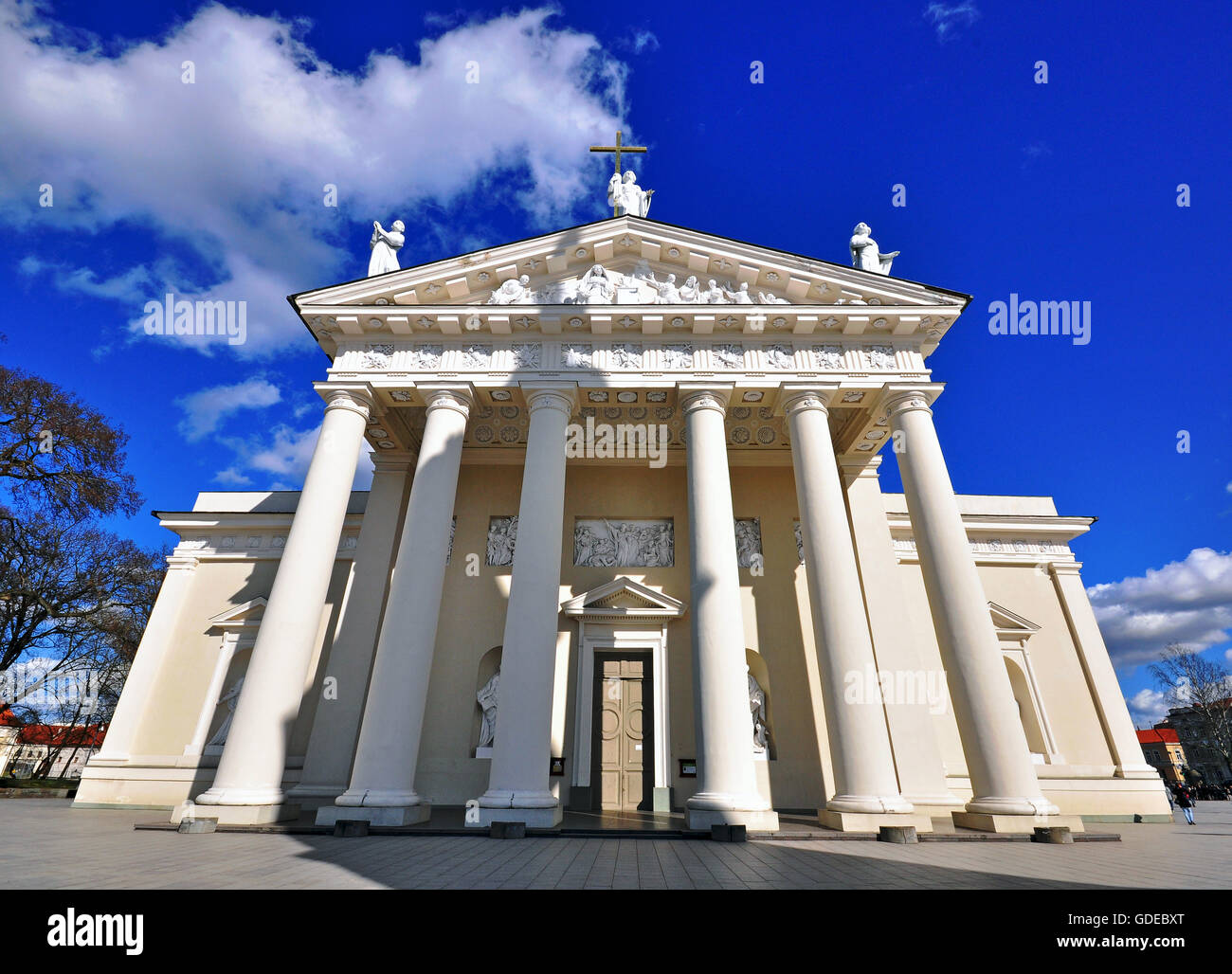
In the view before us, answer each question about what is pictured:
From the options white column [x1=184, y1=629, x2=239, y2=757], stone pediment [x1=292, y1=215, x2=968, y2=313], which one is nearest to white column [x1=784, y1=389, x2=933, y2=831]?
stone pediment [x1=292, y1=215, x2=968, y2=313]

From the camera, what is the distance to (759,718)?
1380 cm

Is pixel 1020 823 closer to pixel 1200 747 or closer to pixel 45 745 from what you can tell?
pixel 1200 747

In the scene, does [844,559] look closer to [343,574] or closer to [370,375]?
[370,375]

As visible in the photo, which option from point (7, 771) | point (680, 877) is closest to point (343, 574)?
point (680, 877)

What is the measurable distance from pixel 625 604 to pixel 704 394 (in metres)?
5.47

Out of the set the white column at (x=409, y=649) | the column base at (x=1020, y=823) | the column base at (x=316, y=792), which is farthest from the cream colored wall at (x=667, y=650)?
the white column at (x=409, y=649)

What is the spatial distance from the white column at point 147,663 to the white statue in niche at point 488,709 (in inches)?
280

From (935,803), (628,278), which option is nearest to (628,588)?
(628,278)

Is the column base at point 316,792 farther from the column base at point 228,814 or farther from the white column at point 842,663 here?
the white column at point 842,663

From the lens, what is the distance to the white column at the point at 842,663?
961cm

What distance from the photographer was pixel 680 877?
19.2 feet
